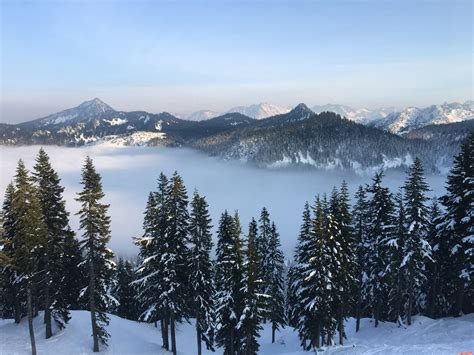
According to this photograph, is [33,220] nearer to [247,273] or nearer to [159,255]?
[159,255]

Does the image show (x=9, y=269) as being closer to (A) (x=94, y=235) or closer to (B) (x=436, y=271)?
(A) (x=94, y=235)

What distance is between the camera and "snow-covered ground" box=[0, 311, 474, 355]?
2775 cm

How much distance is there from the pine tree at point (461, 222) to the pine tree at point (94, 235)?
1170 inches

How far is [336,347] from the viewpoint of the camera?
32.9 m

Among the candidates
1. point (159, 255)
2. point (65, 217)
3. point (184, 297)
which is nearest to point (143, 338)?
point (184, 297)

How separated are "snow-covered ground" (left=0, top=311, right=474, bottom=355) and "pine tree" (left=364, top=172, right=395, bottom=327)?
4.75 m

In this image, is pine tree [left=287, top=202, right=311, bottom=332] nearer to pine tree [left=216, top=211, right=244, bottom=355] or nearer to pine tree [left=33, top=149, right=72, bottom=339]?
pine tree [left=216, top=211, right=244, bottom=355]

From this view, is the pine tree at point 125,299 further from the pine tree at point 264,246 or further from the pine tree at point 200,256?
the pine tree at point 200,256

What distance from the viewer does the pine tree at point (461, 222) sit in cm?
3092

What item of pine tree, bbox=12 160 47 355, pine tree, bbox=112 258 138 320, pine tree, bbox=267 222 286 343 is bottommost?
pine tree, bbox=112 258 138 320

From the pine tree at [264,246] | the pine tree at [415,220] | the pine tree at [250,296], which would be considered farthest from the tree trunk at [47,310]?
the pine tree at [415,220]

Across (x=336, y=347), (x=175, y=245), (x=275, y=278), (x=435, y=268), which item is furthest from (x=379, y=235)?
(x=175, y=245)

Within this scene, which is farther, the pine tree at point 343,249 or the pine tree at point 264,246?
the pine tree at point 264,246

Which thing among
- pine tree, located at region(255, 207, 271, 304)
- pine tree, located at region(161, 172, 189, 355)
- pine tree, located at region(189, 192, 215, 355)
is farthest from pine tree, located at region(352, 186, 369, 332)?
pine tree, located at region(161, 172, 189, 355)
